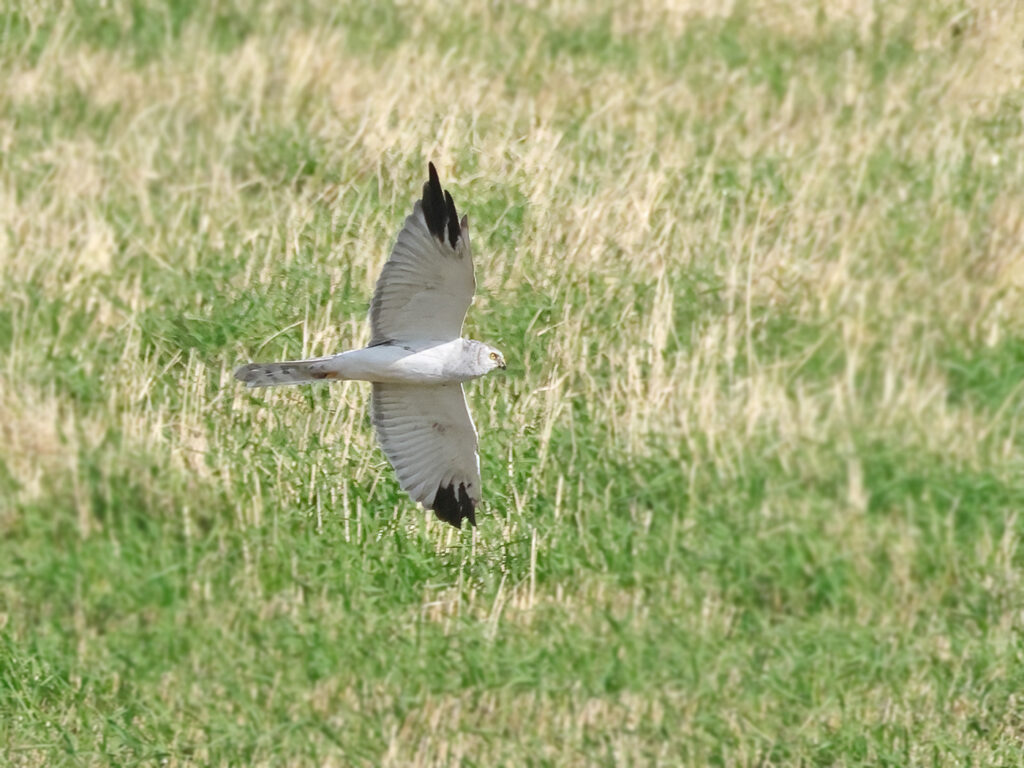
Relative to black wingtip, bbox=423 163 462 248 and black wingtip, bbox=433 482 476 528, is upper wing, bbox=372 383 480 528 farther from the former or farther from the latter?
black wingtip, bbox=423 163 462 248

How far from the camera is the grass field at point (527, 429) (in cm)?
609

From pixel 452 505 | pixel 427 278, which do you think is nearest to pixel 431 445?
pixel 452 505

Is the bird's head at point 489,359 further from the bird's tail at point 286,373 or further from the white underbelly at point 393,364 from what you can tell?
the bird's tail at point 286,373

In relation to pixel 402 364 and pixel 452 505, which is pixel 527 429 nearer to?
pixel 452 505

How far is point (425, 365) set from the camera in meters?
5.25

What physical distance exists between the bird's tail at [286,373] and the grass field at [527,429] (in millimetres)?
516

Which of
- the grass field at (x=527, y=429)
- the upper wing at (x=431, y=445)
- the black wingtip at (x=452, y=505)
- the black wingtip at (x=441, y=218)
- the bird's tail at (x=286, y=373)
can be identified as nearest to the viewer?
the black wingtip at (x=441, y=218)

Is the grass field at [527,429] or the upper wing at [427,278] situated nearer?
the upper wing at [427,278]

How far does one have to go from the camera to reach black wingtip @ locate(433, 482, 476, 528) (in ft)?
18.5

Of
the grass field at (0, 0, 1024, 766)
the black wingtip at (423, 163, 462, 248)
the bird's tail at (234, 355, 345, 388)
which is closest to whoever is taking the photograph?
the black wingtip at (423, 163, 462, 248)

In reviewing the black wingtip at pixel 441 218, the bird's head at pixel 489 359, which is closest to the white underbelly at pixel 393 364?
the bird's head at pixel 489 359

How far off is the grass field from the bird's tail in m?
0.52

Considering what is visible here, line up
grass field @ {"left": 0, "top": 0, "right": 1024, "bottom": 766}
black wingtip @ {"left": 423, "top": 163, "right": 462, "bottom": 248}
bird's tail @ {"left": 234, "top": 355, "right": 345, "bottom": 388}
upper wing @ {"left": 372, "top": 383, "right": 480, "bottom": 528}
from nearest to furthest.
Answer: black wingtip @ {"left": 423, "top": 163, "right": 462, "bottom": 248}, bird's tail @ {"left": 234, "top": 355, "right": 345, "bottom": 388}, upper wing @ {"left": 372, "top": 383, "right": 480, "bottom": 528}, grass field @ {"left": 0, "top": 0, "right": 1024, "bottom": 766}

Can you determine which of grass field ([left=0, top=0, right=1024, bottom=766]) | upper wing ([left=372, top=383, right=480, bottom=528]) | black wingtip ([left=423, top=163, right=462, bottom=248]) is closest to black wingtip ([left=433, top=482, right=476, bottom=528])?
upper wing ([left=372, top=383, right=480, bottom=528])
